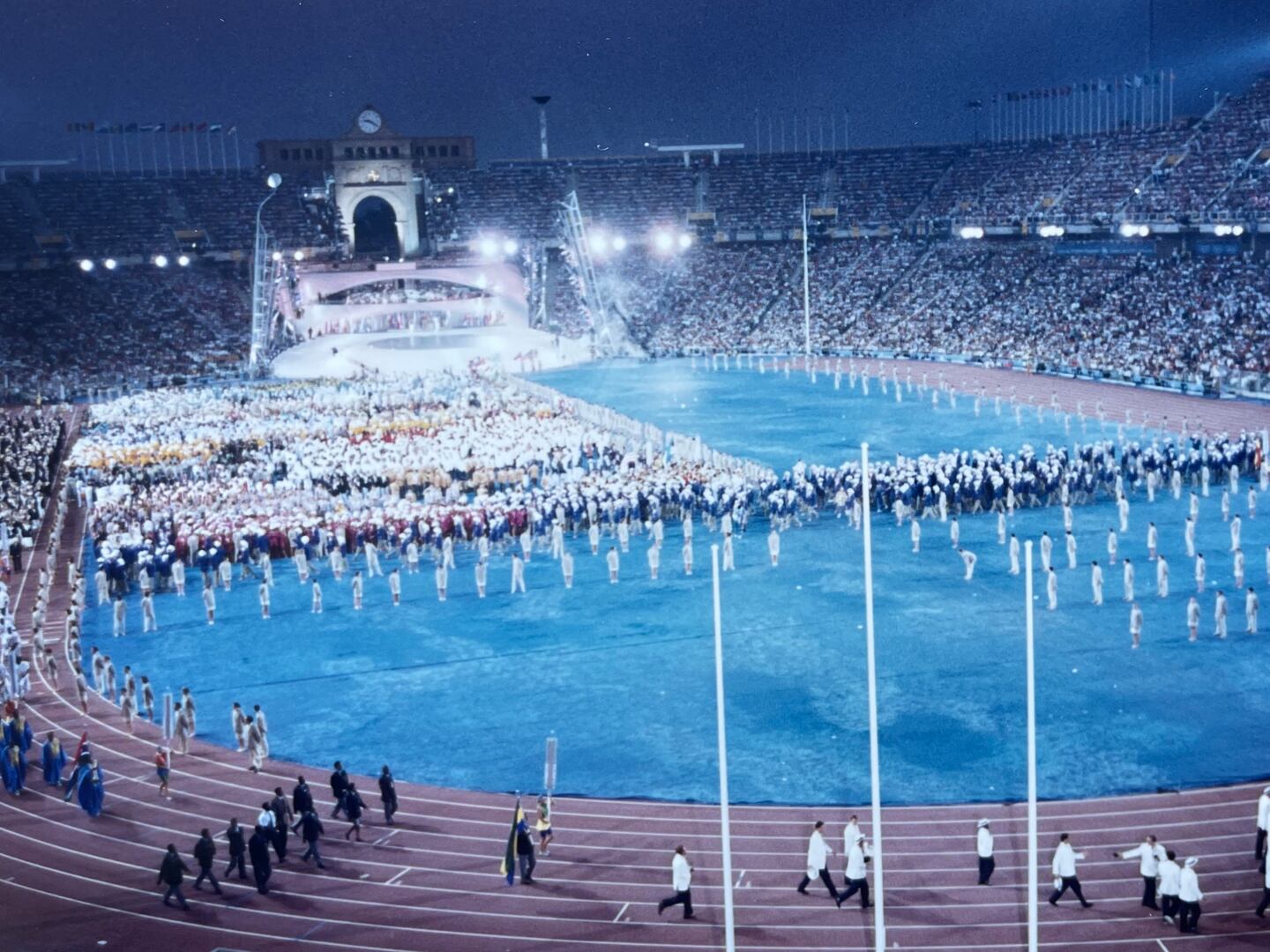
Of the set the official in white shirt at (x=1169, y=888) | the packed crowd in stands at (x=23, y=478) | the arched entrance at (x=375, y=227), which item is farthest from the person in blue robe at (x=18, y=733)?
the arched entrance at (x=375, y=227)

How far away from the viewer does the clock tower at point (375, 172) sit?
8625cm

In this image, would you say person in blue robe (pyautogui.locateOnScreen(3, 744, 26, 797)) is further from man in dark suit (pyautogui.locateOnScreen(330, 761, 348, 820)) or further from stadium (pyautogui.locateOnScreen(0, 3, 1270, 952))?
man in dark suit (pyautogui.locateOnScreen(330, 761, 348, 820))

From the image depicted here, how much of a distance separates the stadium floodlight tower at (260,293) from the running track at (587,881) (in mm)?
56247

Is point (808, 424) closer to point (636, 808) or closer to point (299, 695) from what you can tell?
point (299, 695)

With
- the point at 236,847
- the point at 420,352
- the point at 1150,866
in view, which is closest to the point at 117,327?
the point at 420,352

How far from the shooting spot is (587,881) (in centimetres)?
1420

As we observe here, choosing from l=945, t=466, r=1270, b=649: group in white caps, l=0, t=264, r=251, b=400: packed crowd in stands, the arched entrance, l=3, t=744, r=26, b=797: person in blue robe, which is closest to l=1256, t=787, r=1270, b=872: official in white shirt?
l=945, t=466, r=1270, b=649: group in white caps

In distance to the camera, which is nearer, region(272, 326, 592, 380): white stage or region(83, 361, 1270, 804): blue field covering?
region(83, 361, 1270, 804): blue field covering

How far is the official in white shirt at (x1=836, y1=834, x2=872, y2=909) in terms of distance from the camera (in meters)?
13.1

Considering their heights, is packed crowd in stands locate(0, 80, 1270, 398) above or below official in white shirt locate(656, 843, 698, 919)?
above

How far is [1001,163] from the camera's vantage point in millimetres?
80312

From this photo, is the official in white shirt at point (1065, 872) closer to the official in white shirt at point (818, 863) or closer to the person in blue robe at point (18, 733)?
the official in white shirt at point (818, 863)

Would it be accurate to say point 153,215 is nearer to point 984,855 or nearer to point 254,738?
point 254,738

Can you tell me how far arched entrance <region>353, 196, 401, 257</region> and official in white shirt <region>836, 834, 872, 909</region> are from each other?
82.4 meters
